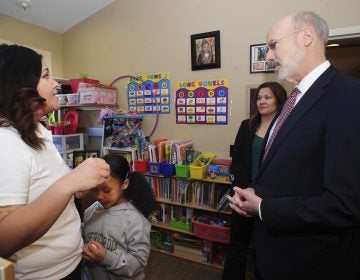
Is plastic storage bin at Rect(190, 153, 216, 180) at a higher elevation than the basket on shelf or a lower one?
higher

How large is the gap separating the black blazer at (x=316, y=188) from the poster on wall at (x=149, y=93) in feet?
6.52

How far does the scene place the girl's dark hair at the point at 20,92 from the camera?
0.76 meters

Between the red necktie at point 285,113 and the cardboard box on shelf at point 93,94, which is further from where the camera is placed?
the cardboard box on shelf at point 93,94

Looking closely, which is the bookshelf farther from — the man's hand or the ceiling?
the ceiling

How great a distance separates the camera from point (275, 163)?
958mm

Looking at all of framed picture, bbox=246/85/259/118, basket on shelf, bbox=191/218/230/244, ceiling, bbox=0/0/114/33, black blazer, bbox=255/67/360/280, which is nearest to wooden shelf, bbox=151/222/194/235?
basket on shelf, bbox=191/218/230/244

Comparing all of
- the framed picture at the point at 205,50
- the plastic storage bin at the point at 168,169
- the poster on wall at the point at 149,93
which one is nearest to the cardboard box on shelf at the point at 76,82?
the poster on wall at the point at 149,93

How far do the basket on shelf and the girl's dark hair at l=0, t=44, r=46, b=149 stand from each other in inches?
73.9

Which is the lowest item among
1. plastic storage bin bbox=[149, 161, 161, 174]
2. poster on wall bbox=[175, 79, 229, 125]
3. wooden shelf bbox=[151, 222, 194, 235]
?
wooden shelf bbox=[151, 222, 194, 235]

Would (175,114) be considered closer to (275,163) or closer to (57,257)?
(275,163)

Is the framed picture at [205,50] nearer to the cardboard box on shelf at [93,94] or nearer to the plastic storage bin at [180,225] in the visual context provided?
the cardboard box on shelf at [93,94]

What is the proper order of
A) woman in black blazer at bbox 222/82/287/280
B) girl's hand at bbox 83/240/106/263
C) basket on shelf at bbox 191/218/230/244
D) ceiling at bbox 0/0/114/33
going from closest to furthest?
girl's hand at bbox 83/240/106/263 < woman in black blazer at bbox 222/82/287/280 < basket on shelf at bbox 191/218/230/244 < ceiling at bbox 0/0/114/33

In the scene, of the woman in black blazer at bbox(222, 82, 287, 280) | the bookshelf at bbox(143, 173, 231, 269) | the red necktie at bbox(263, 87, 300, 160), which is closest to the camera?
the red necktie at bbox(263, 87, 300, 160)

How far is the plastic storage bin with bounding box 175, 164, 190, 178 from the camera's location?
244cm
